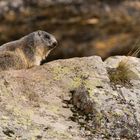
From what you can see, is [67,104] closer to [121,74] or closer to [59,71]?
[59,71]

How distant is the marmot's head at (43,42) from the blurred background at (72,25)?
13.0 meters

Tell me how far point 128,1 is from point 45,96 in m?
19.6

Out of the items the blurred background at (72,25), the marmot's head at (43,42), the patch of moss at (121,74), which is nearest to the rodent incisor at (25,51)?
the marmot's head at (43,42)

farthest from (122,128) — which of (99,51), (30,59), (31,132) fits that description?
(99,51)

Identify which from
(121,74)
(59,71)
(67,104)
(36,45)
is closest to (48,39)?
(36,45)

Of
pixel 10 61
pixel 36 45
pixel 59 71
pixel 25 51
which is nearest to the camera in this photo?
pixel 59 71

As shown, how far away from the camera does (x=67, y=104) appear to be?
27.3 feet

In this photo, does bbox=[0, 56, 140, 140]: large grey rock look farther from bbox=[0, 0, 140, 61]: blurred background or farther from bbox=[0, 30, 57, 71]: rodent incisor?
bbox=[0, 0, 140, 61]: blurred background

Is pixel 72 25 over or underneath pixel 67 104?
underneath

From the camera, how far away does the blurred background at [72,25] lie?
2552cm

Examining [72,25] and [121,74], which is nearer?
[121,74]

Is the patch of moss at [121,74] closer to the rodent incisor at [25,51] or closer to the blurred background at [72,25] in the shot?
the rodent incisor at [25,51]

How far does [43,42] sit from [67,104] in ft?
12.6

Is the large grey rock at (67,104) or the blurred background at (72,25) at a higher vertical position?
the large grey rock at (67,104)
